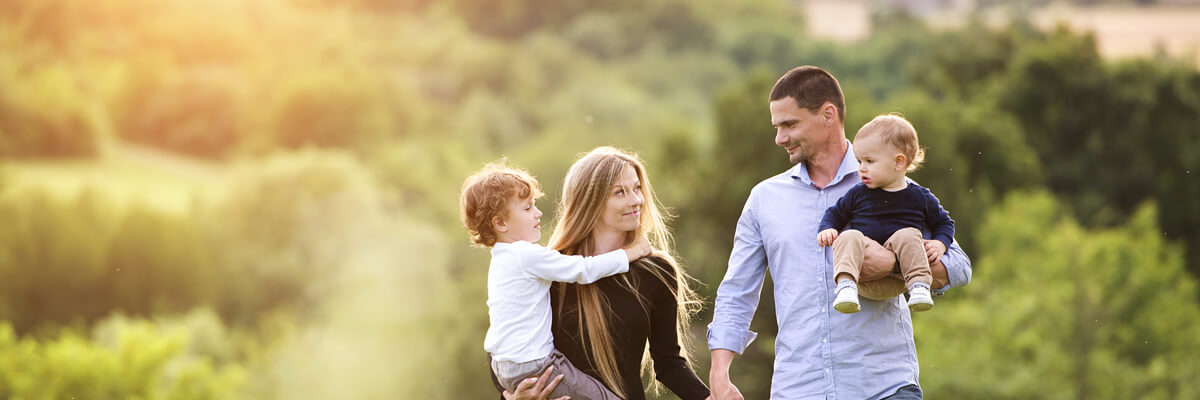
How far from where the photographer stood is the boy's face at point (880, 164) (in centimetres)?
410

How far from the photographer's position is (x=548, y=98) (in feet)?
196

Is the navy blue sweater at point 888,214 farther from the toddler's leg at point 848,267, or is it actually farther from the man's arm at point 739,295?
the man's arm at point 739,295

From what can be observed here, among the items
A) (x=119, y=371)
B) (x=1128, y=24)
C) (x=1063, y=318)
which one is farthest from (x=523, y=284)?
(x=1128, y=24)

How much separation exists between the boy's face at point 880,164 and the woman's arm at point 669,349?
→ 841 millimetres

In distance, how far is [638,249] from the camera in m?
4.52

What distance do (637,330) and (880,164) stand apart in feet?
3.52

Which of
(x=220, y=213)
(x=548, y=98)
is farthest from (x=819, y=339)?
(x=548, y=98)

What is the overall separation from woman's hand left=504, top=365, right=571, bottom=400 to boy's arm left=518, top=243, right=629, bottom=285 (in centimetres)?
32

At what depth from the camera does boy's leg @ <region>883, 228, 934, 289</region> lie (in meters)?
3.93

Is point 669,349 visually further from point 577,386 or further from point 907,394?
point 907,394

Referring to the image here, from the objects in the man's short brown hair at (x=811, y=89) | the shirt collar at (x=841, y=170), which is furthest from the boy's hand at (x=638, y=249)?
the man's short brown hair at (x=811, y=89)

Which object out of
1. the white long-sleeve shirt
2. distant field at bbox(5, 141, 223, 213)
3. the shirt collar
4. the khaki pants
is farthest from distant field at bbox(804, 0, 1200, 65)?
the white long-sleeve shirt

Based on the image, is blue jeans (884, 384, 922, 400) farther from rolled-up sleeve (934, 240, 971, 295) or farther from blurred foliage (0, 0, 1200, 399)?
blurred foliage (0, 0, 1200, 399)

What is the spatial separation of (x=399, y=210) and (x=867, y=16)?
2637 cm
